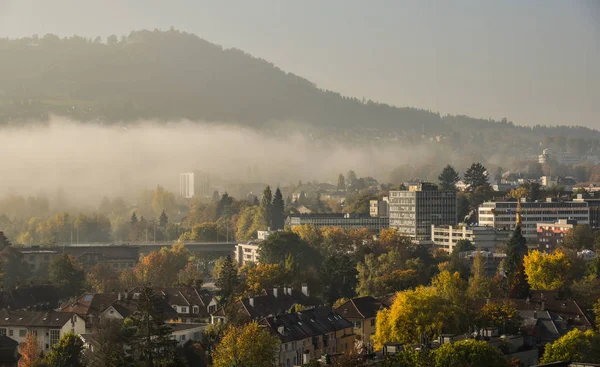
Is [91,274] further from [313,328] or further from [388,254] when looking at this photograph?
[313,328]

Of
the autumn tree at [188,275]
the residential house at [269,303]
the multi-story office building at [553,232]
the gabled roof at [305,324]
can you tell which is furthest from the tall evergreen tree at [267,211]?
the gabled roof at [305,324]

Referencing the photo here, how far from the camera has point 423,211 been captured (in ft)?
346

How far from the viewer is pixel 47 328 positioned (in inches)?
1960

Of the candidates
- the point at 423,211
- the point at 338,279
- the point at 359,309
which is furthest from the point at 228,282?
the point at 423,211

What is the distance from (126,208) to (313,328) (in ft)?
385

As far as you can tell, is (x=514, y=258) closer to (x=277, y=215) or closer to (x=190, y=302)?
(x=190, y=302)

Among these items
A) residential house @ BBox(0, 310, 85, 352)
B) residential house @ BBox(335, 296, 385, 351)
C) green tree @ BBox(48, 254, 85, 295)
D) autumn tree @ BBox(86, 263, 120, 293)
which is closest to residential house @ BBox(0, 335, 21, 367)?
residential house @ BBox(0, 310, 85, 352)

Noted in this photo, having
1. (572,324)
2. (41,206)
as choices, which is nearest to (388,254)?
(572,324)

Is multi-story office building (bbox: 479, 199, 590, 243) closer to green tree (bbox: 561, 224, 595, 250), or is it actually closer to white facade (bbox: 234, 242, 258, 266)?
green tree (bbox: 561, 224, 595, 250)

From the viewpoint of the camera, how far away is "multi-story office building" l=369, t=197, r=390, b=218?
11697cm

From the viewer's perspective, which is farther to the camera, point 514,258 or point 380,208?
point 380,208

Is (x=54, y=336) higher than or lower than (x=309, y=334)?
lower

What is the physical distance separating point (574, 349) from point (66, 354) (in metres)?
15.2

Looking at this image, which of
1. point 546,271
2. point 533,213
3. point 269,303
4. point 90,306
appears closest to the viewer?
point 90,306
